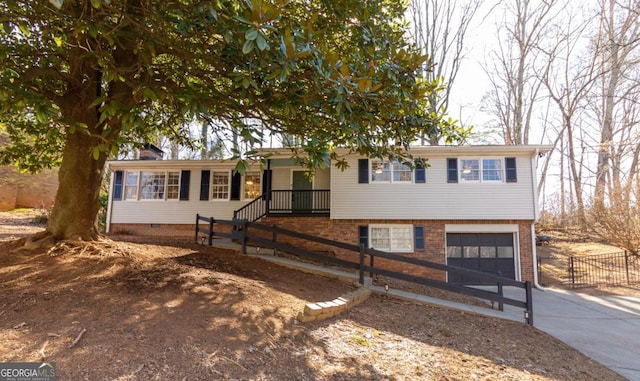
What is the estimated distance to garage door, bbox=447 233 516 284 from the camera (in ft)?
39.1

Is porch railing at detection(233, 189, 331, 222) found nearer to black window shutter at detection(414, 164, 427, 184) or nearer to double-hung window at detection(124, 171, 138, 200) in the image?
black window shutter at detection(414, 164, 427, 184)

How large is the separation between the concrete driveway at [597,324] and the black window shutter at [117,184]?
15131 millimetres

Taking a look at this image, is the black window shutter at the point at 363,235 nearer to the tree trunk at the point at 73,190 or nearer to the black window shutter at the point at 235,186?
the black window shutter at the point at 235,186

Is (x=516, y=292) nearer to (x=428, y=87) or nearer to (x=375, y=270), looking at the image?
(x=375, y=270)

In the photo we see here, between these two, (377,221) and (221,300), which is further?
(377,221)

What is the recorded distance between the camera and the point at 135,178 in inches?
574

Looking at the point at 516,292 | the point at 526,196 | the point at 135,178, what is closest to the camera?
the point at 516,292

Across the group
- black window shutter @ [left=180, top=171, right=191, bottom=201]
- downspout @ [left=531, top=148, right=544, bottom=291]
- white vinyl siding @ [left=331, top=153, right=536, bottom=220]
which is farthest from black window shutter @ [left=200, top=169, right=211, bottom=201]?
downspout @ [left=531, top=148, right=544, bottom=291]

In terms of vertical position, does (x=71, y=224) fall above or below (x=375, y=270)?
above

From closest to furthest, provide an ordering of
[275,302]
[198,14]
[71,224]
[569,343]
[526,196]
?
1. [198,14]
2. [275,302]
3. [569,343]
4. [71,224]
5. [526,196]

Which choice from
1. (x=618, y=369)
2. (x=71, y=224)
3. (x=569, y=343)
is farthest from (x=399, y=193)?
(x=71, y=224)

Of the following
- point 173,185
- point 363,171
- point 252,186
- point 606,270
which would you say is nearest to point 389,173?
point 363,171

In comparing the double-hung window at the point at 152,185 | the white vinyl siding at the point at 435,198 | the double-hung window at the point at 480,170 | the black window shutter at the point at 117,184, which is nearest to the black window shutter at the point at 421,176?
the white vinyl siding at the point at 435,198

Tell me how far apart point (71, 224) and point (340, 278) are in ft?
18.2
